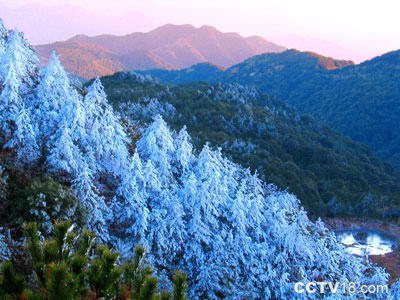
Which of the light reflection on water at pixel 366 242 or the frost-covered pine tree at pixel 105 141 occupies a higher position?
the frost-covered pine tree at pixel 105 141

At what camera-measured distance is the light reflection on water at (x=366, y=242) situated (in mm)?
74438

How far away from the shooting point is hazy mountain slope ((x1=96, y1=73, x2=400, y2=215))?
117856 mm

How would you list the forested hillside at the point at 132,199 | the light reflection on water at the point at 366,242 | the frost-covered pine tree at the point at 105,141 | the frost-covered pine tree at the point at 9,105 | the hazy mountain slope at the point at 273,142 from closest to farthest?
the forested hillside at the point at 132,199 < the frost-covered pine tree at the point at 9,105 < the frost-covered pine tree at the point at 105,141 < the light reflection on water at the point at 366,242 < the hazy mountain slope at the point at 273,142

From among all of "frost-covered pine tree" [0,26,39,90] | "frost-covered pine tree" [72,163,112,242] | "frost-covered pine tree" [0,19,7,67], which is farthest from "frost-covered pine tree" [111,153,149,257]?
"frost-covered pine tree" [0,19,7,67]

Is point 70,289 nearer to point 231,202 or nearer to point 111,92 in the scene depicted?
point 231,202

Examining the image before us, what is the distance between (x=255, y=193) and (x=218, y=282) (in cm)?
861

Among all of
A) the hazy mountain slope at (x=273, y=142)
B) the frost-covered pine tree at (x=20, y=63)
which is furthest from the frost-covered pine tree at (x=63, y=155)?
the hazy mountain slope at (x=273, y=142)

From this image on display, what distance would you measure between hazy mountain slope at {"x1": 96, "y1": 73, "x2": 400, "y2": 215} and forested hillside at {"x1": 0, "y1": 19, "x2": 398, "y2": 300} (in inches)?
3317

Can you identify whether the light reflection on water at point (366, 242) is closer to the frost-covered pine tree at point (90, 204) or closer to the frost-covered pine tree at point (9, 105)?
the frost-covered pine tree at point (90, 204)

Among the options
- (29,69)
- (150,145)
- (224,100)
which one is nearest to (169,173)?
(150,145)

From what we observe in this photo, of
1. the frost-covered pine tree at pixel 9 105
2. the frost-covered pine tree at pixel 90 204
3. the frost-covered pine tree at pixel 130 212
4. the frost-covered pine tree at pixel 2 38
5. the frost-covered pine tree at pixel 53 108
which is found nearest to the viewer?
the frost-covered pine tree at pixel 90 204

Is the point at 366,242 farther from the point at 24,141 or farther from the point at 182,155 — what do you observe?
the point at 24,141

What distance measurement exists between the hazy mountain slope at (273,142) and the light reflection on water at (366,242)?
1551 centimetres

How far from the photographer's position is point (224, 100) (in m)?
182
